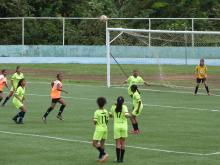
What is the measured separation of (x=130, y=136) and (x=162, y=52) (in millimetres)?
32693

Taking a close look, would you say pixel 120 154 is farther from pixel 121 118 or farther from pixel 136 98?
pixel 136 98

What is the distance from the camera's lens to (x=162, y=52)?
5712 centimetres

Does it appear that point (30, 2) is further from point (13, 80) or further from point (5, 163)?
point (5, 163)

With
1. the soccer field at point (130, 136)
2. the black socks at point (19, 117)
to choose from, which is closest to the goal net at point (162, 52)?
the soccer field at point (130, 136)

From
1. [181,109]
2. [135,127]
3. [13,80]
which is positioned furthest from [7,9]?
[135,127]

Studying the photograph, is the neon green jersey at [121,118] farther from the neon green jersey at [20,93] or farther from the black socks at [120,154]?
the neon green jersey at [20,93]

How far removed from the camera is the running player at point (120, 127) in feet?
64.0

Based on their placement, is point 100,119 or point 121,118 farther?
point 121,118

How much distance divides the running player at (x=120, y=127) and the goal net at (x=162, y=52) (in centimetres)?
3345

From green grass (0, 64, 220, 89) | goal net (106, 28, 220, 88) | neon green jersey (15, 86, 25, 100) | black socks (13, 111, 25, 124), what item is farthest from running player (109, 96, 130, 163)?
goal net (106, 28, 220, 88)

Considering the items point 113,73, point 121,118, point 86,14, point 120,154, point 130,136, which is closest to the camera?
point 120,154

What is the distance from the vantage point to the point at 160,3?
7200 cm

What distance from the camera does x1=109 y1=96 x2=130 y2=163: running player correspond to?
768 inches

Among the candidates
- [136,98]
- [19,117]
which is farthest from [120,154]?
[19,117]
